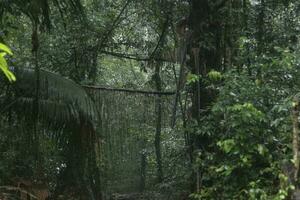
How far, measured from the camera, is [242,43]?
4.77m

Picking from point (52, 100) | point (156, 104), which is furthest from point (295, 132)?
point (156, 104)

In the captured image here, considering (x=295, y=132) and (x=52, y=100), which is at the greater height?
(x=52, y=100)

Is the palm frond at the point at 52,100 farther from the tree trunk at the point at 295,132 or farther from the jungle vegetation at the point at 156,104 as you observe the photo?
the tree trunk at the point at 295,132

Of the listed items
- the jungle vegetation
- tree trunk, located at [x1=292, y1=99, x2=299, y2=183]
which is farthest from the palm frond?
tree trunk, located at [x1=292, y1=99, x2=299, y2=183]

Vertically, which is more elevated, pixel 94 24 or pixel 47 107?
pixel 94 24

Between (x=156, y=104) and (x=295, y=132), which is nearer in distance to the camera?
(x=295, y=132)

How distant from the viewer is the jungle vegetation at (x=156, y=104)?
13.0ft

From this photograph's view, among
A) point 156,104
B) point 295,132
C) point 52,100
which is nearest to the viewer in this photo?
point 295,132

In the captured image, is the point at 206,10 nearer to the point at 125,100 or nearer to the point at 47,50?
the point at 125,100

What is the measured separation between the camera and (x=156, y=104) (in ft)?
19.7

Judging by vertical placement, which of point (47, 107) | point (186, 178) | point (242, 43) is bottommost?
point (186, 178)

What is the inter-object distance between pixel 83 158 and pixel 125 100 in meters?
1.00

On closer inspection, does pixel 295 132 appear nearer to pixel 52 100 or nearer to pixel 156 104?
pixel 52 100

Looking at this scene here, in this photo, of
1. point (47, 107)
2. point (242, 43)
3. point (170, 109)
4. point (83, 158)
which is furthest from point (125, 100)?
point (242, 43)
